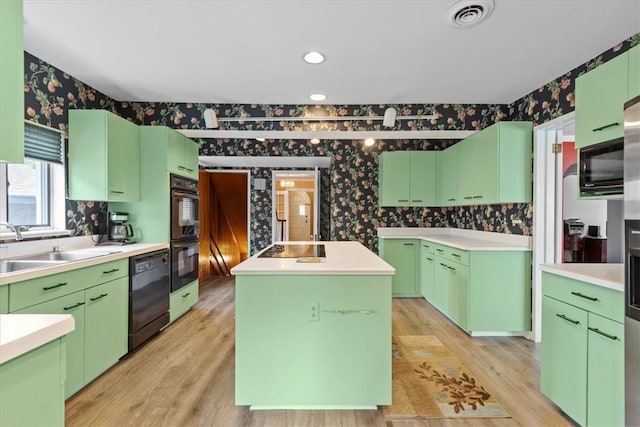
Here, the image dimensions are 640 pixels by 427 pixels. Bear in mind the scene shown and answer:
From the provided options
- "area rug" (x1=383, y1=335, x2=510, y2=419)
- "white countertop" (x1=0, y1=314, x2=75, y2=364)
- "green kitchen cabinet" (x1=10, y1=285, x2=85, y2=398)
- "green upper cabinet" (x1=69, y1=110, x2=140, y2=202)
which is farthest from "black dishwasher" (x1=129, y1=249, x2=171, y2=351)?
"area rug" (x1=383, y1=335, x2=510, y2=419)

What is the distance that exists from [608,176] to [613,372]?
1013 millimetres

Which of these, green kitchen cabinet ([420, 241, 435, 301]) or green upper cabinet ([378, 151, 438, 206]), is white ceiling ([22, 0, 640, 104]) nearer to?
green upper cabinet ([378, 151, 438, 206])

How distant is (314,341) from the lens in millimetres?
1941

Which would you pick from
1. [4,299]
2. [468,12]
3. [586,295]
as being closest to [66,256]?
[4,299]

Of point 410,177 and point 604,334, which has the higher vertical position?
point 410,177

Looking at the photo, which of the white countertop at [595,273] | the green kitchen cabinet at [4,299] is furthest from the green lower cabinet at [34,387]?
the white countertop at [595,273]

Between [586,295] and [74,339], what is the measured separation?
2.98 m

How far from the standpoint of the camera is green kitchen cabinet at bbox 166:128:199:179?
3.41 meters

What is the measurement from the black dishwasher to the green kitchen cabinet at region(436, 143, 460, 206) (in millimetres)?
3388

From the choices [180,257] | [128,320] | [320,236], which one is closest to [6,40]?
[128,320]

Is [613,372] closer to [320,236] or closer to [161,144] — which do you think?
[161,144]

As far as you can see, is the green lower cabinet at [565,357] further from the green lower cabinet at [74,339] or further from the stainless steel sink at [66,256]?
the stainless steel sink at [66,256]

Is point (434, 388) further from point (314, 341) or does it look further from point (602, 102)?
point (602, 102)

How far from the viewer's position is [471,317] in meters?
3.17
